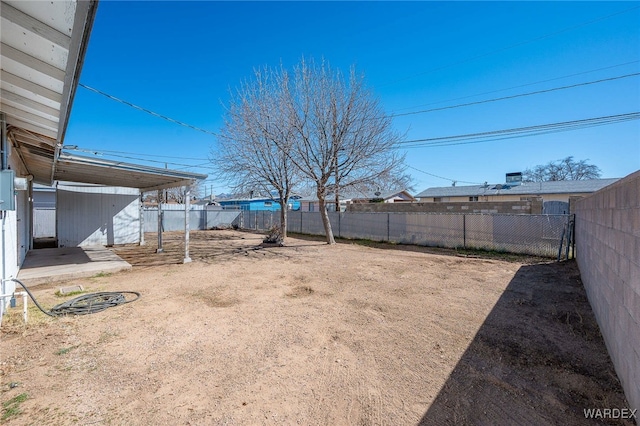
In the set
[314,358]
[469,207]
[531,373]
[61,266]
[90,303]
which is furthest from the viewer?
[469,207]

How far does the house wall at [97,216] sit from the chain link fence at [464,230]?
939 centimetres

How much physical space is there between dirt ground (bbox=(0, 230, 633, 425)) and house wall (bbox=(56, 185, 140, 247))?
23.8 feet

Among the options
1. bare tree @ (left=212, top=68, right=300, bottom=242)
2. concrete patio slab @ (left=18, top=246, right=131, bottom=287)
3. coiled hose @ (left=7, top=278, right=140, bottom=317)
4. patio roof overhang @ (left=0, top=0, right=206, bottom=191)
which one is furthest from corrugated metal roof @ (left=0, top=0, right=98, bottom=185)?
bare tree @ (left=212, top=68, right=300, bottom=242)

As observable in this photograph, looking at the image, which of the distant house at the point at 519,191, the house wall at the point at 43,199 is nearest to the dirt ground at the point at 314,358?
the house wall at the point at 43,199

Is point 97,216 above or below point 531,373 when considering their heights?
above

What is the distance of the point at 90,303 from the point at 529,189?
1072 inches

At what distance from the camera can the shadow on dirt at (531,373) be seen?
6.64 ft

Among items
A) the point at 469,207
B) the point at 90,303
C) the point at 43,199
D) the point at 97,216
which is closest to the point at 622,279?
the point at 90,303

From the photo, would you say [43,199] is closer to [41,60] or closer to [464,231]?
[41,60]

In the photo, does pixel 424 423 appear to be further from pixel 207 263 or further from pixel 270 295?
pixel 207 263

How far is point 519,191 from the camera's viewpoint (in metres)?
22.7

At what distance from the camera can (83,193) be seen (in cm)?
1114

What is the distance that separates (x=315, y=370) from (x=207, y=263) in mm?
6279

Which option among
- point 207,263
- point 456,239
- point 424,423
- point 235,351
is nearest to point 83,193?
point 207,263
